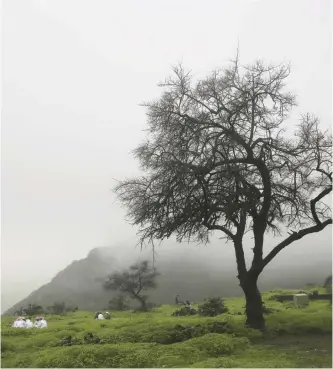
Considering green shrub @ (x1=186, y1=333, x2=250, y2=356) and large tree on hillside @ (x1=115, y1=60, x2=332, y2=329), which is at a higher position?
large tree on hillside @ (x1=115, y1=60, x2=332, y2=329)

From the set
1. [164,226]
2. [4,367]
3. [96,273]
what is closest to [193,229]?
[164,226]

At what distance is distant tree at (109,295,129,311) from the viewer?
45.7m

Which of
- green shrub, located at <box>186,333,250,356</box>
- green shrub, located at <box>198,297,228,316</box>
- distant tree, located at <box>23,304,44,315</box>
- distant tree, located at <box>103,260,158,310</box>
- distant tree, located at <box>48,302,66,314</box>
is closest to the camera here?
green shrub, located at <box>186,333,250,356</box>

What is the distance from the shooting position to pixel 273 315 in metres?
17.8

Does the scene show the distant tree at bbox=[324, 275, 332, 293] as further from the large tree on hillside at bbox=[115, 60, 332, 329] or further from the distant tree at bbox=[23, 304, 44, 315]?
the distant tree at bbox=[23, 304, 44, 315]

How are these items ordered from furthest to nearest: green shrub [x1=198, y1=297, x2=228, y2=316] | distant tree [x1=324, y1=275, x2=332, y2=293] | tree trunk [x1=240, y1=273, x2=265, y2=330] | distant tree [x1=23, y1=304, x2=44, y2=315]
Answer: distant tree [x1=23, y1=304, x2=44, y2=315], distant tree [x1=324, y1=275, x2=332, y2=293], green shrub [x1=198, y1=297, x2=228, y2=316], tree trunk [x1=240, y1=273, x2=265, y2=330]

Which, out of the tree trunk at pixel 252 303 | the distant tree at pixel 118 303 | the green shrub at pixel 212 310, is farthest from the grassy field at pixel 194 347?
the distant tree at pixel 118 303

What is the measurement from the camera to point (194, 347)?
12438 millimetres

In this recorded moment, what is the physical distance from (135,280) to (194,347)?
36.8 m

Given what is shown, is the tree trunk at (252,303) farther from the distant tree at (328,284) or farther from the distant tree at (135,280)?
the distant tree at (135,280)

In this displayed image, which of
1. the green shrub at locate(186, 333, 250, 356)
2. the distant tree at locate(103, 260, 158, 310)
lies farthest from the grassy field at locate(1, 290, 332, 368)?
the distant tree at locate(103, 260, 158, 310)

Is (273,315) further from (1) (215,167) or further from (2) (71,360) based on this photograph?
(2) (71,360)

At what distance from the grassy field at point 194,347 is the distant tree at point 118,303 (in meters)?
29.0

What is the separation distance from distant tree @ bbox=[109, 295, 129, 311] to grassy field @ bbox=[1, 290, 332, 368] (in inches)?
1141
